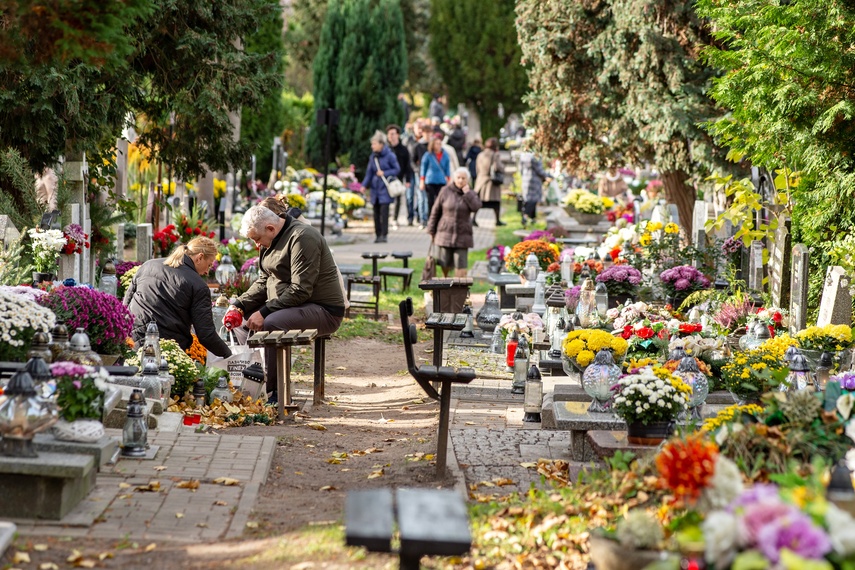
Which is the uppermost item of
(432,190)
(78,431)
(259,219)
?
(432,190)

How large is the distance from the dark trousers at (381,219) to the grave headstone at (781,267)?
1245 centimetres

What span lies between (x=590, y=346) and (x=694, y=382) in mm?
1266

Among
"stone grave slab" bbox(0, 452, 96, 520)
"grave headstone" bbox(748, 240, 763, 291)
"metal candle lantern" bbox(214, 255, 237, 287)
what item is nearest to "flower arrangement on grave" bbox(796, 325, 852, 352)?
"grave headstone" bbox(748, 240, 763, 291)

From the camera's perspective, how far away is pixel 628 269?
13.7 m

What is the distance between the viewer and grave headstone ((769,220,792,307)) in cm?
1233

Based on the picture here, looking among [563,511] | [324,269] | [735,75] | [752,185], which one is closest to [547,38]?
[752,185]

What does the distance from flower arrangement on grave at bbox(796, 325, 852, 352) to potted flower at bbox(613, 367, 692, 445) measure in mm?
3043

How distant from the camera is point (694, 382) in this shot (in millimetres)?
8000

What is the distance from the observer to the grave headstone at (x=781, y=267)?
40.4 feet

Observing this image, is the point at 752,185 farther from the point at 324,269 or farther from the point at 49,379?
the point at 49,379

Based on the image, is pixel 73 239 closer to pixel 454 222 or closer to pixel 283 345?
pixel 283 345

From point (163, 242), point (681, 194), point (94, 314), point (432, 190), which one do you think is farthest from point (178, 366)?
point (432, 190)

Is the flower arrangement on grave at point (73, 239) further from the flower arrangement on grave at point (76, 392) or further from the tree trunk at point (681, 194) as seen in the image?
the tree trunk at point (681, 194)

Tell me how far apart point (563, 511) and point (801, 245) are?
6.36 meters
